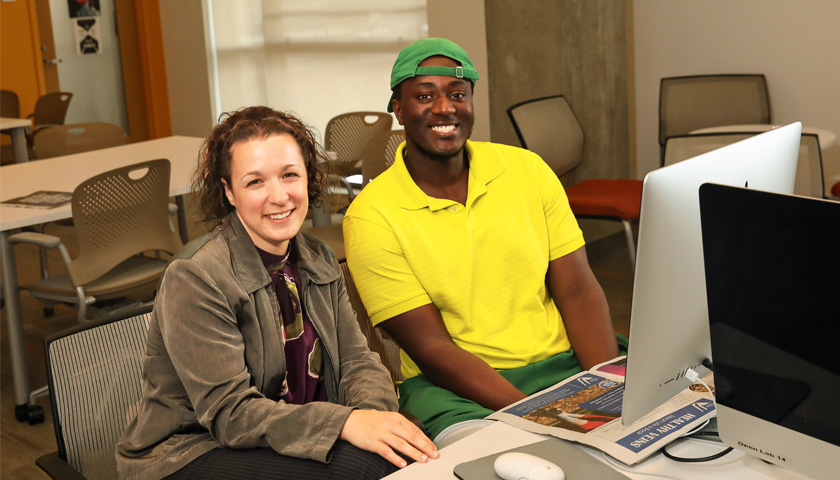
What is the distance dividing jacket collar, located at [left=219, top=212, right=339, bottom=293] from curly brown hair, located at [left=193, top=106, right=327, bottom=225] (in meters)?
0.06

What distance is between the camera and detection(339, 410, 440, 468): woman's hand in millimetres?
1412

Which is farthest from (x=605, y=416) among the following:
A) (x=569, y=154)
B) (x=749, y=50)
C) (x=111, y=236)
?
(x=749, y=50)

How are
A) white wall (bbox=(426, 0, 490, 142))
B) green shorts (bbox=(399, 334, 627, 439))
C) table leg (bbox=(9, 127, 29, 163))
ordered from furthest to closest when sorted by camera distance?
table leg (bbox=(9, 127, 29, 163))
white wall (bbox=(426, 0, 490, 142))
green shorts (bbox=(399, 334, 627, 439))

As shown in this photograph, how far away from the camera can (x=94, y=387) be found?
174 cm

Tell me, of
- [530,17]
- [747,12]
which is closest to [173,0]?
[530,17]

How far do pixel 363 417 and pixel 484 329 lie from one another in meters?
0.55

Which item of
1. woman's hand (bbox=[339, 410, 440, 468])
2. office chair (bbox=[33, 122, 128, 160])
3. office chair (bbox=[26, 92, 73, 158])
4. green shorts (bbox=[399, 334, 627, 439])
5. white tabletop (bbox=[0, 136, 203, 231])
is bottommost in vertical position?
green shorts (bbox=[399, 334, 627, 439])

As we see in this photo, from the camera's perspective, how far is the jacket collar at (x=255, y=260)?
1.62 m

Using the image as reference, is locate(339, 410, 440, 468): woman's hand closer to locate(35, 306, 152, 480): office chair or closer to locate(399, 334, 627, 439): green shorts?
locate(399, 334, 627, 439): green shorts

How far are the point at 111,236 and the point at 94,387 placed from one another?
1.84m

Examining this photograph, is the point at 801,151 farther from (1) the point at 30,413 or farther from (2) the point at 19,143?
(2) the point at 19,143

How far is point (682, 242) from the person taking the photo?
1.17 meters

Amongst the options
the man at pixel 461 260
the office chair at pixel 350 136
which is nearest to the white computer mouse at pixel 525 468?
the man at pixel 461 260

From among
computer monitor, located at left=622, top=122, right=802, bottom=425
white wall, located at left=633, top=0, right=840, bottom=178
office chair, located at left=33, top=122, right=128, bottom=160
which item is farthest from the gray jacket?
white wall, located at left=633, top=0, right=840, bottom=178
